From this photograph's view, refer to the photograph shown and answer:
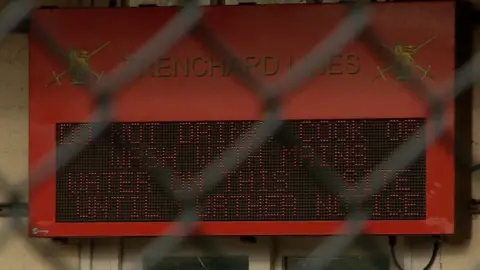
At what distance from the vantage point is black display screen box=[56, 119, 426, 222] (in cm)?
228

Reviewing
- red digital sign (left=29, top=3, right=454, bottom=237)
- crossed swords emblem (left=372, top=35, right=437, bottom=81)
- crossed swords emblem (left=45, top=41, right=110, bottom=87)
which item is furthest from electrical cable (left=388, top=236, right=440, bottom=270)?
crossed swords emblem (left=45, top=41, right=110, bottom=87)

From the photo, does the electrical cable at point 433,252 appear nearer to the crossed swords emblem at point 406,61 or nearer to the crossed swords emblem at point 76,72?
the crossed swords emblem at point 406,61

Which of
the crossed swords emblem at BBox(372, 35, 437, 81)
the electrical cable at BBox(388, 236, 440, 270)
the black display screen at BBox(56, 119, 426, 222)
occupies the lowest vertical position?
the electrical cable at BBox(388, 236, 440, 270)

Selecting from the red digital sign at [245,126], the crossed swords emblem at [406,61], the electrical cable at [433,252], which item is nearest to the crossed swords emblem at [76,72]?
the red digital sign at [245,126]

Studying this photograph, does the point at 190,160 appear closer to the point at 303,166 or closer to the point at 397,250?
the point at 303,166

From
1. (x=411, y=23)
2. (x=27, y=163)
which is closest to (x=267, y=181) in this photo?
(x=411, y=23)

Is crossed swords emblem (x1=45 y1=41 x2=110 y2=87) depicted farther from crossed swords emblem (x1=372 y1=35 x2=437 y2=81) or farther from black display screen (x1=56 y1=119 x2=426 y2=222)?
crossed swords emblem (x1=372 y1=35 x2=437 y2=81)

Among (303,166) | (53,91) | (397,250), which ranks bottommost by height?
(397,250)

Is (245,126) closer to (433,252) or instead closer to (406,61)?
(406,61)

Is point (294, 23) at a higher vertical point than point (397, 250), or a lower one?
higher

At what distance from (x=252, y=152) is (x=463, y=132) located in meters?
0.52

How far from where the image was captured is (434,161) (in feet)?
7.54

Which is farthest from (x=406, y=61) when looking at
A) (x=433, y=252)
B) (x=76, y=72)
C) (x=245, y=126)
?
(x=76, y=72)

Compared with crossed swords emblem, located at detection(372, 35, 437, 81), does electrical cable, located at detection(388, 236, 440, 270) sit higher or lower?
lower
